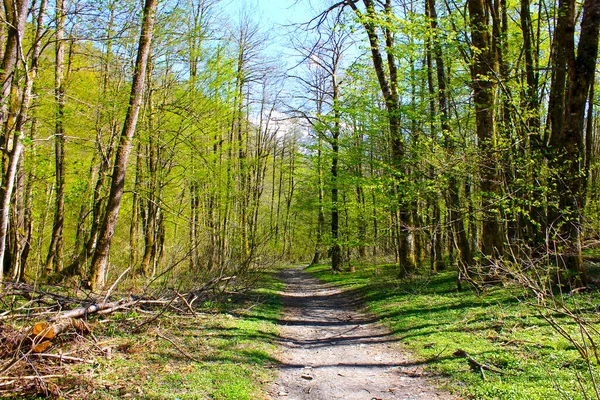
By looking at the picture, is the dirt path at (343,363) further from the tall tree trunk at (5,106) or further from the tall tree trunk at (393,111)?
the tall tree trunk at (5,106)

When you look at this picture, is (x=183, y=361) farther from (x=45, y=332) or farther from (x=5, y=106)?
(x=5, y=106)

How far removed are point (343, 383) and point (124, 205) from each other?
12713mm

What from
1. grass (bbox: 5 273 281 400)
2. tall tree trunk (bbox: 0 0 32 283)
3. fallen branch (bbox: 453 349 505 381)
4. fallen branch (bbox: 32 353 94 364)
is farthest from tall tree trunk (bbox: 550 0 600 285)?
tall tree trunk (bbox: 0 0 32 283)

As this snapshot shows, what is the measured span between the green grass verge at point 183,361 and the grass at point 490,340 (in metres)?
2.63

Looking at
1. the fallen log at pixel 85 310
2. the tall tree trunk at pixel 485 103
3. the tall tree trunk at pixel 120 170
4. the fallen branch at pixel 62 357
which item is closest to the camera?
the fallen branch at pixel 62 357

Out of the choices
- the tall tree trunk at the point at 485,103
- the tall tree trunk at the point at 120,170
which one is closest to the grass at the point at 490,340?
the tall tree trunk at the point at 485,103

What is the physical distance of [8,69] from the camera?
6.66 meters

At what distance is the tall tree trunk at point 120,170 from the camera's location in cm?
916

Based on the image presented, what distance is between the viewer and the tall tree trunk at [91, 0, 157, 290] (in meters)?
9.16

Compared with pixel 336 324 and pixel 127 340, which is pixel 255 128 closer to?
pixel 336 324

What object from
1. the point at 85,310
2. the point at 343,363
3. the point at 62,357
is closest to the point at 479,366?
the point at 343,363

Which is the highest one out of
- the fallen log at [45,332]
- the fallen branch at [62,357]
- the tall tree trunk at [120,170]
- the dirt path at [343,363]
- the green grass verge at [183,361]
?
the tall tree trunk at [120,170]

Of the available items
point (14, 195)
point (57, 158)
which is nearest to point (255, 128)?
point (57, 158)

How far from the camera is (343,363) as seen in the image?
20.5 feet
